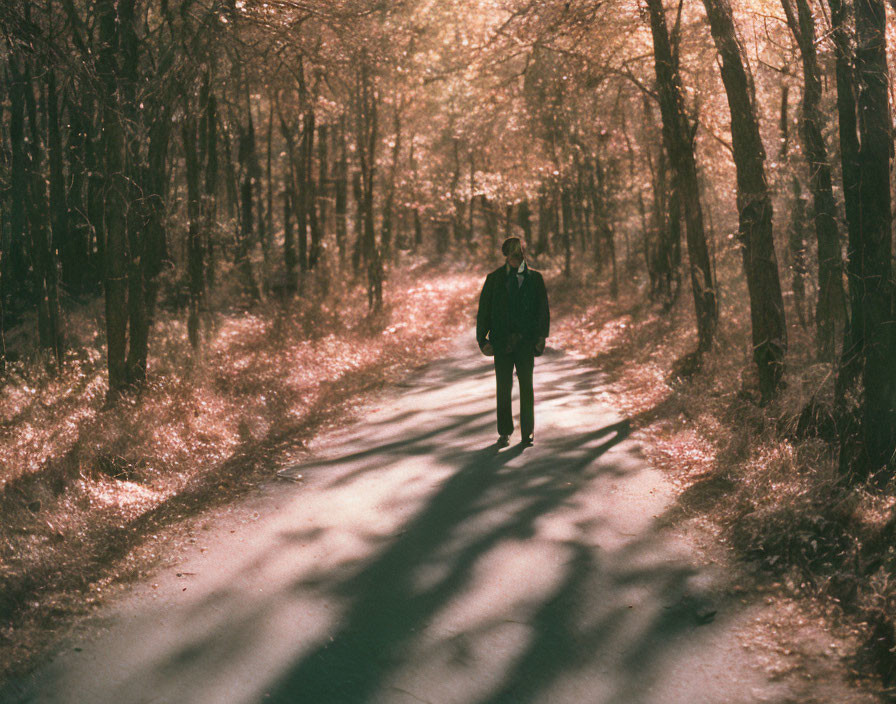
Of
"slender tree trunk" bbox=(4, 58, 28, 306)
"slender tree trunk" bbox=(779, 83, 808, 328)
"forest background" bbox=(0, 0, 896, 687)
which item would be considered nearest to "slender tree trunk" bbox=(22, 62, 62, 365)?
"forest background" bbox=(0, 0, 896, 687)

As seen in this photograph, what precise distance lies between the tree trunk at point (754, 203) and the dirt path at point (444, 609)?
3817 millimetres

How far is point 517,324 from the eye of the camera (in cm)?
945

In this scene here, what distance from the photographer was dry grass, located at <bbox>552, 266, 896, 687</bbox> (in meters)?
4.98

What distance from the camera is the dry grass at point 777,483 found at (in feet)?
16.4

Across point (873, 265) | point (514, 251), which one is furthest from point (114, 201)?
point (873, 265)

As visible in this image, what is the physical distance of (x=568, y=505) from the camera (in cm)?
720

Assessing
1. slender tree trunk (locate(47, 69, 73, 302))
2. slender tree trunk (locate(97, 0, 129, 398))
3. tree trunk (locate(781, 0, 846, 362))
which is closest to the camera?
tree trunk (locate(781, 0, 846, 362))

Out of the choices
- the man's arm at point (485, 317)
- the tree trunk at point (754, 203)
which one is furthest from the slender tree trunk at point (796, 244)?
the man's arm at point (485, 317)

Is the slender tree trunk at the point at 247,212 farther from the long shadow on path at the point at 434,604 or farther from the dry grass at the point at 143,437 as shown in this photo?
the long shadow on path at the point at 434,604

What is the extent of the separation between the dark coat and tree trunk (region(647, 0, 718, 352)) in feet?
20.7

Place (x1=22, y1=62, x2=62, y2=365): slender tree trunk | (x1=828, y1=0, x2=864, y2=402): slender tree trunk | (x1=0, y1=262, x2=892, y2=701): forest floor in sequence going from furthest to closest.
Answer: (x1=22, y1=62, x2=62, y2=365): slender tree trunk
(x1=828, y1=0, x2=864, y2=402): slender tree trunk
(x1=0, y1=262, x2=892, y2=701): forest floor

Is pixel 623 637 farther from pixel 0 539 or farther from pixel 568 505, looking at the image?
pixel 0 539

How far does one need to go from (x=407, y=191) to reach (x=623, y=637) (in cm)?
3528

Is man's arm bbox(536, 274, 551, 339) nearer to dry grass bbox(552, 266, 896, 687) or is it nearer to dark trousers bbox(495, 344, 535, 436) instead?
dark trousers bbox(495, 344, 535, 436)
